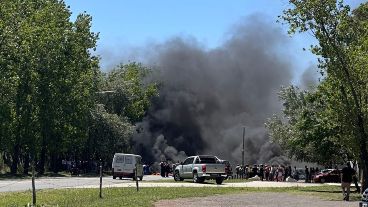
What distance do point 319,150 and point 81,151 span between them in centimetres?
4068

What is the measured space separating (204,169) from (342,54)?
1699 centimetres

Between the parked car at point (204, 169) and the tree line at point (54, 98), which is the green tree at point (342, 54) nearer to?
the parked car at point (204, 169)

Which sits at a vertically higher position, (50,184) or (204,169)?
(204,169)

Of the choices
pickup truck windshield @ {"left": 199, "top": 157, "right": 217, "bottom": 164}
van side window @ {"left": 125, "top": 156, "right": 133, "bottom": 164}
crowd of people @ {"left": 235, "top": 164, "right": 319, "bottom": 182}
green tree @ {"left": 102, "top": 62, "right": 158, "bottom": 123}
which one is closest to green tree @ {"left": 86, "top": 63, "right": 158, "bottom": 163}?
green tree @ {"left": 102, "top": 62, "right": 158, "bottom": 123}

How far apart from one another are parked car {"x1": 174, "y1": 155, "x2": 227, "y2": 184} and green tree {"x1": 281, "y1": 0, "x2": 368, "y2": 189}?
15.7 m

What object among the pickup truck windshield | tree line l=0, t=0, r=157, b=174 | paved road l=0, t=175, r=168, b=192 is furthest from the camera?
tree line l=0, t=0, r=157, b=174

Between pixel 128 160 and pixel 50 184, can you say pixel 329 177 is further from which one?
pixel 50 184

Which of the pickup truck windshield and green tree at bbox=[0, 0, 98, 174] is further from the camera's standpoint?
green tree at bbox=[0, 0, 98, 174]

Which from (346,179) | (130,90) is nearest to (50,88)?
(130,90)

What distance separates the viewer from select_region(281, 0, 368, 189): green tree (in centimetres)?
2550

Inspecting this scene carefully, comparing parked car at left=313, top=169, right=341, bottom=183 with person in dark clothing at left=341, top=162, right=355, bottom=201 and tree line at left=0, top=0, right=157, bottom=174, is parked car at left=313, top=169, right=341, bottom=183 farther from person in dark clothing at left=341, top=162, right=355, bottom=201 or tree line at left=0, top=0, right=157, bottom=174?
person in dark clothing at left=341, top=162, right=355, bottom=201

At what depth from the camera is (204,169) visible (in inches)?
1612

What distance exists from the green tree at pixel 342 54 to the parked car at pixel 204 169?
51.4ft

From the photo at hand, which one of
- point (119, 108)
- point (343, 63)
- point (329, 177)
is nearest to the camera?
point (343, 63)
